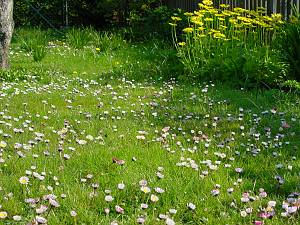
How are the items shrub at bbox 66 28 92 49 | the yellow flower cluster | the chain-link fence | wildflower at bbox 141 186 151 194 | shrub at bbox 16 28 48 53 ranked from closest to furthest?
wildflower at bbox 141 186 151 194
the yellow flower cluster
shrub at bbox 16 28 48 53
shrub at bbox 66 28 92 49
the chain-link fence

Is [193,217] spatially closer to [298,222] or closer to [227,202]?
[227,202]

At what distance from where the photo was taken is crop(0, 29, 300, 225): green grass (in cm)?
330

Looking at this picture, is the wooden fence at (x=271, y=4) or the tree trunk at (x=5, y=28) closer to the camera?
the tree trunk at (x=5, y=28)

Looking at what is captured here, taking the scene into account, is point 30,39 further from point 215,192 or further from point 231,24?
point 215,192

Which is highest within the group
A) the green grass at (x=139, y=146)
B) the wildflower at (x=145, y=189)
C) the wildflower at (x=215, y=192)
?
the wildflower at (x=145, y=189)

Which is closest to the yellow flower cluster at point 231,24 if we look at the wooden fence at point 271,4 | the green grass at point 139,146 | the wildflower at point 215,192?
the wooden fence at point 271,4

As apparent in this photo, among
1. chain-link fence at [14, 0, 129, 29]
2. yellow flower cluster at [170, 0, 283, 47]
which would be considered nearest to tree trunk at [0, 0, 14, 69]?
yellow flower cluster at [170, 0, 283, 47]

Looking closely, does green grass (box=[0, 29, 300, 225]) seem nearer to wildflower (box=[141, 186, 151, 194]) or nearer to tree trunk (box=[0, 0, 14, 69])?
wildflower (box=[141, 186, 151, 194])

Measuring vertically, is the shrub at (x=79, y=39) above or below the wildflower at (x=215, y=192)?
below

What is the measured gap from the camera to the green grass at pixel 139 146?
10.8 ft

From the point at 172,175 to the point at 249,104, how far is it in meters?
2.70

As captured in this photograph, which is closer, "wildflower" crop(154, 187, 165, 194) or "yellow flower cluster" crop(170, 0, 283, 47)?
"wildflower" crop(154, 187, 165, 194)

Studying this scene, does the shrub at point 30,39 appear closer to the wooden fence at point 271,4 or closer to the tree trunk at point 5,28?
the tree trunk at point 5,28

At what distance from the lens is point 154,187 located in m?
3.53
